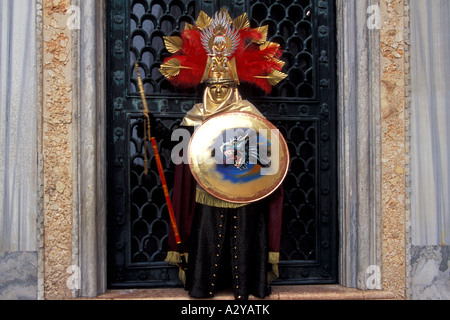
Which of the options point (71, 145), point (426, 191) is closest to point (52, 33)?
point (71, 145)

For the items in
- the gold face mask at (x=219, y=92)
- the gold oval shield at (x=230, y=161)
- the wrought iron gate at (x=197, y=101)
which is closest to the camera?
the gold oval shield at (x=230, y=161)

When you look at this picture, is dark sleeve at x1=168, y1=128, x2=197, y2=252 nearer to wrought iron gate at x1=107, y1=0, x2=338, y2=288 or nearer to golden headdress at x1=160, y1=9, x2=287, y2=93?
wrought iron gate at x1=107, y1=0, x2=338, y2=288

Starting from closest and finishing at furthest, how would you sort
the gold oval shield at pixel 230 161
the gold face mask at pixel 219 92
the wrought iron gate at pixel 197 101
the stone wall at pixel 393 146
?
the gold oval shield at pixel 230 161, the gold face mask at pixel 219 92, the stone wall at pixel 393 146, the wrought iron gate at pixel 197 101

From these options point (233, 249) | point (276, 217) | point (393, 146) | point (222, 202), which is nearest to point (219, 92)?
point (222, 202)

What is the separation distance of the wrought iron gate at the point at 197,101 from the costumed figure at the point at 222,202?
0.40 meters

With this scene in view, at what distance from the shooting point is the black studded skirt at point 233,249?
3346mm

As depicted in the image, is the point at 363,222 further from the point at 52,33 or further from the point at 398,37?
the point at 52,33

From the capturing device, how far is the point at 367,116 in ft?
12.2

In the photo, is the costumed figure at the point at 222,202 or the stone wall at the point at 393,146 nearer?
the costumed figure at the point at 222,202

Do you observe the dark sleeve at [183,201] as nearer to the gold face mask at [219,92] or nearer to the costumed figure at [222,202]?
the costumed figure at [222,202]

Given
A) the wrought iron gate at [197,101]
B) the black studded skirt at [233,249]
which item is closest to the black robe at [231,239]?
the black studded skirt at [233,249]

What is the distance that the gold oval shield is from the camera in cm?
325

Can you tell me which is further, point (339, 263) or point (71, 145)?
point (339, 263)

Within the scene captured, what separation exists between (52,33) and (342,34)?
2.57 metres
